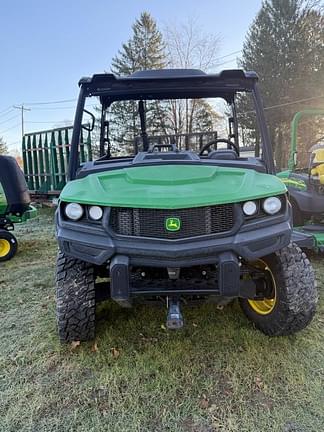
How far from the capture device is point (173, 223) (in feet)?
6.18

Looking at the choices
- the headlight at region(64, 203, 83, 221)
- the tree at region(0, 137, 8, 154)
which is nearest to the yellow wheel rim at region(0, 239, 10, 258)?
the headlight at region(64, 203, 83, 221)

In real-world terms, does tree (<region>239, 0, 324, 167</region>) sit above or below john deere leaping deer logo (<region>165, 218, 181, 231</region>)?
above

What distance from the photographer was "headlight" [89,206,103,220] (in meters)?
1.96

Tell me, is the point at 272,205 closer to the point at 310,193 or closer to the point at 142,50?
the point at 310,193

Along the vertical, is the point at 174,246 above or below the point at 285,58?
below

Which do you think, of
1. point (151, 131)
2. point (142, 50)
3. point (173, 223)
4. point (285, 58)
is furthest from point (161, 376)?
point (285, 58)

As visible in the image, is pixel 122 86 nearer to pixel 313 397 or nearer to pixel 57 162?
pixel 313 397

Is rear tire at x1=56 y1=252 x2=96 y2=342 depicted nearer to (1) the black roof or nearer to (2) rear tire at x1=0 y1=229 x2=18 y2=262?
(1) the black roof

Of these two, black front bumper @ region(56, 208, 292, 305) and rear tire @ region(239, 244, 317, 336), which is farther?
rear tire @ region(239, 244, 317, 336)

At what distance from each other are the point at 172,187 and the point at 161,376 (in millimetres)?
1077

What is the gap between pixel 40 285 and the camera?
3.71m

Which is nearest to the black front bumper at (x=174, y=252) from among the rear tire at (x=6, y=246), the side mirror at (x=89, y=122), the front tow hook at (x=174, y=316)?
the front tow hook at (x=174, y=316)

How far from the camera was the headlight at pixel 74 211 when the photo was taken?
1997 mm

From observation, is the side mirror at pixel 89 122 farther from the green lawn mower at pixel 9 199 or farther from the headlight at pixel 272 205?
the green lawn mower at pixel 9 199
